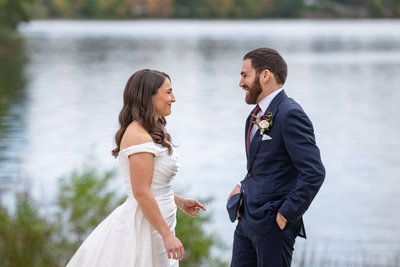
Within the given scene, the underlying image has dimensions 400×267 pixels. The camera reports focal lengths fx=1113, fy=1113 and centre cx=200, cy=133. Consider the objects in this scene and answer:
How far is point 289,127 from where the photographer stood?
495cm

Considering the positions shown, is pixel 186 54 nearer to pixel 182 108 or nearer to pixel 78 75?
pixel 78 75

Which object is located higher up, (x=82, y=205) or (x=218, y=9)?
(x=218, y=9)

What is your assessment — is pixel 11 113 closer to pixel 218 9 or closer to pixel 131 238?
pixel 131 238

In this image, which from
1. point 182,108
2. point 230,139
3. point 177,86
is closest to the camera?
point 230,139

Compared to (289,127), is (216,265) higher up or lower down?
lower down

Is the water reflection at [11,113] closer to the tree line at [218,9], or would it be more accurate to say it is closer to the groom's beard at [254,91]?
the groom's beard at [254,91]

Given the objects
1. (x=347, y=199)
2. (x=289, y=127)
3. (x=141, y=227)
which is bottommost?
(x=347, y=199)

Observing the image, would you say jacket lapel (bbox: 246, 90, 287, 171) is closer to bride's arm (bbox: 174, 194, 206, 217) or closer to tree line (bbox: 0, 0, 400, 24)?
bride's arm (bbox: 174, 194, 206, 217)

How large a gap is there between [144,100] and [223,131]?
24.6 meters

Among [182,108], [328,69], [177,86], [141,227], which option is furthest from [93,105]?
[141,227]

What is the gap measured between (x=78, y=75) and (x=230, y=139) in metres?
25.3

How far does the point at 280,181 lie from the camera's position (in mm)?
5055

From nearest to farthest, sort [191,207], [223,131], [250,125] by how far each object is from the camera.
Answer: [250,125]
[191,207]
[223,131]

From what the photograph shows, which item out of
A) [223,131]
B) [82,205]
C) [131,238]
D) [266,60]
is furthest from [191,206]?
[223,131]
